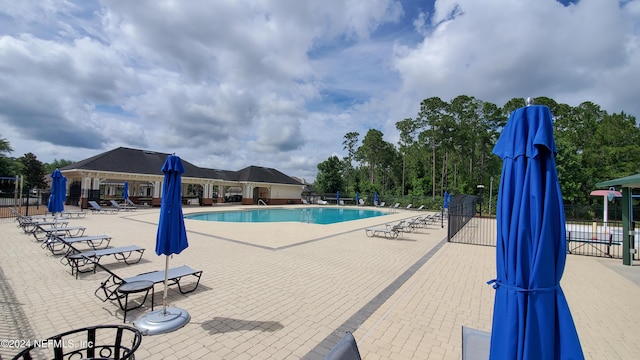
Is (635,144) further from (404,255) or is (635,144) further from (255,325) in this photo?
(255,325)

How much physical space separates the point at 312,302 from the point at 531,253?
3812 millimetres

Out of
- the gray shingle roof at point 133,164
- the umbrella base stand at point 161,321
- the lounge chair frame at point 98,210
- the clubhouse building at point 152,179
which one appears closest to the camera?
the umbrella base stand at point 161,321

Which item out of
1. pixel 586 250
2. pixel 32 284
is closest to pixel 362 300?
pixel 32 284

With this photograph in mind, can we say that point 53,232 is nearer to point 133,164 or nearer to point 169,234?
point 169,234

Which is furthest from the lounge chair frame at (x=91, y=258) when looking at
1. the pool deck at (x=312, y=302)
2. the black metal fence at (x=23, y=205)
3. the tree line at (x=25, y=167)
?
the tree line at (x=25, y=167)

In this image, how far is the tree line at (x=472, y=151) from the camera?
25.2 metres

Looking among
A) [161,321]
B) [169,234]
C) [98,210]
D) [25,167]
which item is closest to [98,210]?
[98,210]

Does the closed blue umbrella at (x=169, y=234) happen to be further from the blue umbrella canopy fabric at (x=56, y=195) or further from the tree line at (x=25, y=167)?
the tree line at (x=25, y=167)

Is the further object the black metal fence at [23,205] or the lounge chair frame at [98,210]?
the lounge chair frame at [98,210]

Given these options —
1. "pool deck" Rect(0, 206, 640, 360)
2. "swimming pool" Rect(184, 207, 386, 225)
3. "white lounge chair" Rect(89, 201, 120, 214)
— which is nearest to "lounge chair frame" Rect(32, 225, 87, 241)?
"pool deck" Rect(0, 206, 640, 360)

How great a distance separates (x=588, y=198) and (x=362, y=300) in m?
32.7

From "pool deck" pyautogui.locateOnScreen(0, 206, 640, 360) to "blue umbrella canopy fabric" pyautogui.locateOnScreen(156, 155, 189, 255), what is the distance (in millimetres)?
1165

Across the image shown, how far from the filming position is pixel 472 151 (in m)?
35.3

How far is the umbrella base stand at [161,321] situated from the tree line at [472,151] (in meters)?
29.3
